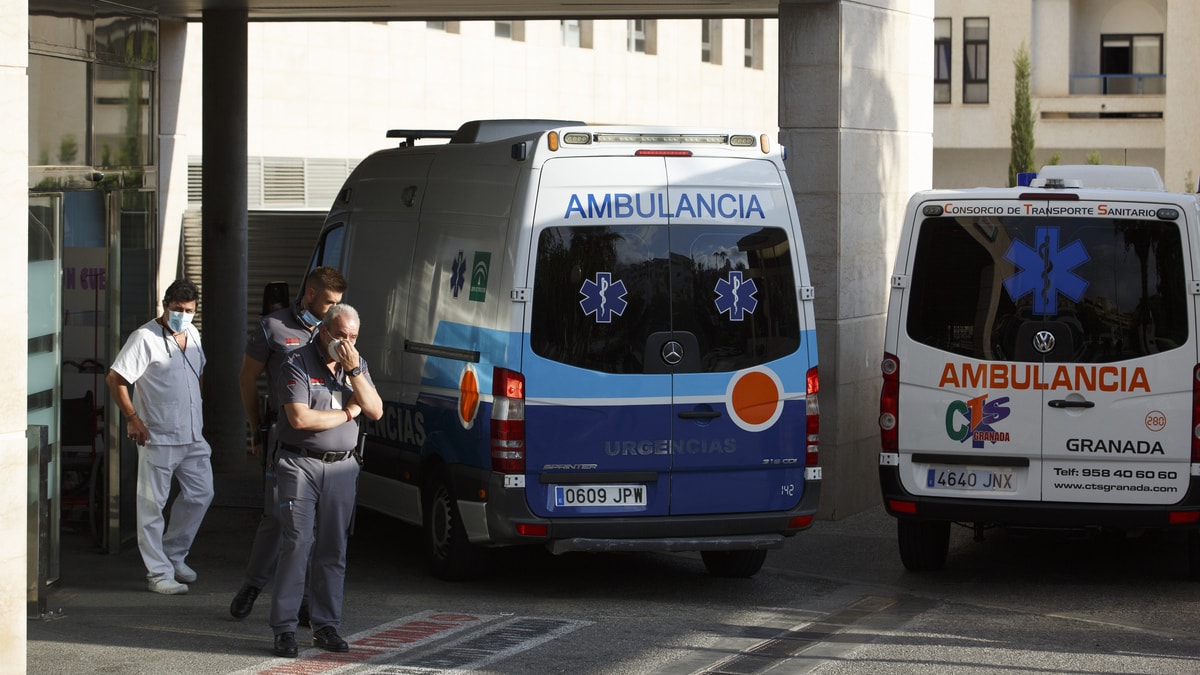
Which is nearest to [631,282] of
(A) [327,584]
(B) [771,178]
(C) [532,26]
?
(B) [771,178]

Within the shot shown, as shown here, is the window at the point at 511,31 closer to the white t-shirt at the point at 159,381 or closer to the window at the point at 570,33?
the window at the point at 570,33

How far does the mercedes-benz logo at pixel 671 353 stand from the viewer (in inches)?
357

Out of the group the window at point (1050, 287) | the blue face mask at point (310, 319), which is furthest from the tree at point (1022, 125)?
the blue face mask at point (310, 319)

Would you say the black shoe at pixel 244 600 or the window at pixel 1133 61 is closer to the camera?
the black shoe at pixel 244 600

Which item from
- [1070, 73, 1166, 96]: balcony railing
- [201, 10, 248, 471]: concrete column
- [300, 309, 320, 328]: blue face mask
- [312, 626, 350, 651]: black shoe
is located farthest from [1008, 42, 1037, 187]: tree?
[312, 626, 350, 651]: black shoe

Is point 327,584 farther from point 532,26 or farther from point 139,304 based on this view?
point 532,26

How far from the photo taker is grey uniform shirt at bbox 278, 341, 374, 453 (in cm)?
778

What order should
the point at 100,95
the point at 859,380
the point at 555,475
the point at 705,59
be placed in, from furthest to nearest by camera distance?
the point at 705,59, the point at 859,380, the point at 100,95, the point at 555,475

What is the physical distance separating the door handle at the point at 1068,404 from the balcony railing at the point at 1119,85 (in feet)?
148

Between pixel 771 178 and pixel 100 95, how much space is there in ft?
14.5

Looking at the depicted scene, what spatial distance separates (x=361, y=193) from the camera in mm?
11258

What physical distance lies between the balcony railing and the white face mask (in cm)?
4636

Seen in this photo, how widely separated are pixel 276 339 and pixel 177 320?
1.19 metres

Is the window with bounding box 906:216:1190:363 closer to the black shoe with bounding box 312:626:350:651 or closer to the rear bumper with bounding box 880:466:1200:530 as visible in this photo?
the rear bumper with bounding box 880:466:1200:530
